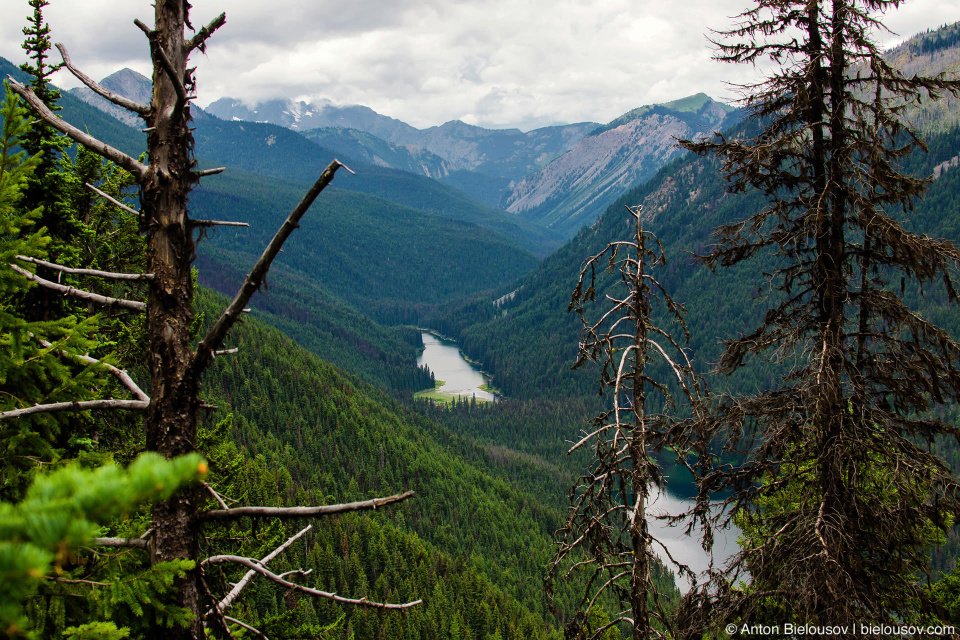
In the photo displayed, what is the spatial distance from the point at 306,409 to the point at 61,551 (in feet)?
405

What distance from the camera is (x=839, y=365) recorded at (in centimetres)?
952

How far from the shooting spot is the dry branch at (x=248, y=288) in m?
3.87

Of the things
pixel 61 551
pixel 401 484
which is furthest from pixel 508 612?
pixel 61 551

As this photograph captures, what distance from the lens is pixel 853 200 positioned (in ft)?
31.0

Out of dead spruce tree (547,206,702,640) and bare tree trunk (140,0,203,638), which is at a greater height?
bare tree trunk (140,0,203,638)

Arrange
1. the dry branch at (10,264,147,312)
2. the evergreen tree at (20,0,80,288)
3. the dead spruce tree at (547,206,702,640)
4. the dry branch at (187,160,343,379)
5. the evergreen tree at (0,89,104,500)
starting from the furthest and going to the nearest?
the evergreen tree at (20,0,80,288) < the dead spruce tree at (547,206,702,640) < the evergreen tree at (0,89,104,500) < the dry branch at (10,264,147,312) < the dry branch at (187,160,343,379)

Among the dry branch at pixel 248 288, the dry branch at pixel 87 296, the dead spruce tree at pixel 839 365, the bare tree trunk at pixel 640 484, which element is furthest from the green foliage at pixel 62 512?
the dead spruce tree at pixel 839 365

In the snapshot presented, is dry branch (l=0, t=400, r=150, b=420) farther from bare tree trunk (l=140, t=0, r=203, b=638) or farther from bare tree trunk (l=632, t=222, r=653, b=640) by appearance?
bare tree trunk (l=632, t=222, r=653, b=640)

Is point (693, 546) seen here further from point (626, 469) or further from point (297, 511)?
point (297, 511)

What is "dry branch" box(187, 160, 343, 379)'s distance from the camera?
3.87 m

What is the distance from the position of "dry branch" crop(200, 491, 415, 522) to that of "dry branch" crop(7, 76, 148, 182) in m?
2.83

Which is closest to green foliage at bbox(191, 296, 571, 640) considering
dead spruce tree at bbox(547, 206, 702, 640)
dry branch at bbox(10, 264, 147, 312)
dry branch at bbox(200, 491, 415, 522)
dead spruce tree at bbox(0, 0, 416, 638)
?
dead spruce tree at bbox(547, 206, 702, 640)

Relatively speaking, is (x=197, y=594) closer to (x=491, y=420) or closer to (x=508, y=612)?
(x=508, y=612)

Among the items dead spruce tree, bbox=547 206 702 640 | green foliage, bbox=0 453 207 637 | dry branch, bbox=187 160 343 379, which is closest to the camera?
green foliage, bbox=0 453 207 637
